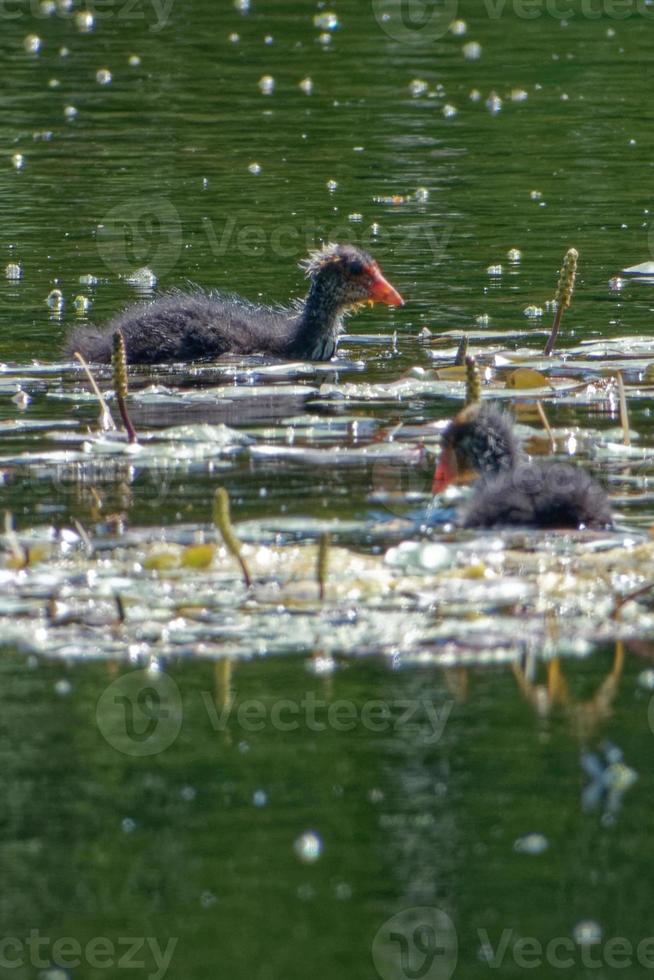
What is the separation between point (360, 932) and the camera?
386 cm

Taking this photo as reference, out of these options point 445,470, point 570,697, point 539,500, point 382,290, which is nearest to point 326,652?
point 570,697

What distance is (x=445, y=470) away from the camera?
679 centimetres

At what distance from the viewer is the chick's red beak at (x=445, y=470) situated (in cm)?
676

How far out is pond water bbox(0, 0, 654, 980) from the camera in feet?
12.9

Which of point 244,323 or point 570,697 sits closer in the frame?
point 570,697

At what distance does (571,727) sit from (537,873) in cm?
70

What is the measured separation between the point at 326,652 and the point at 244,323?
484 centimetres

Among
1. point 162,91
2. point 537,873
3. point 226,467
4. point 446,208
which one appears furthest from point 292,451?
point 162,91

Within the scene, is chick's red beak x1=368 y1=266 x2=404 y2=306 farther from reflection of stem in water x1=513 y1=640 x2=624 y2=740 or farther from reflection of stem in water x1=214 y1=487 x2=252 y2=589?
reflection of stem in water x1=513 y1=640 x2=624 y2=740

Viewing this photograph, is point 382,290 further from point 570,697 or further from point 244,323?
point 570,697

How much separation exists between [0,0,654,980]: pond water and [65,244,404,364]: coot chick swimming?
155 millimetres

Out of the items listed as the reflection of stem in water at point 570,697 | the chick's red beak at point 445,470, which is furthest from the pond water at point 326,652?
the chick's red beak at point 445,470

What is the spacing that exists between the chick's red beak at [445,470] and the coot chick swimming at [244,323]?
293 cm

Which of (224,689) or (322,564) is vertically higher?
(322,564)
